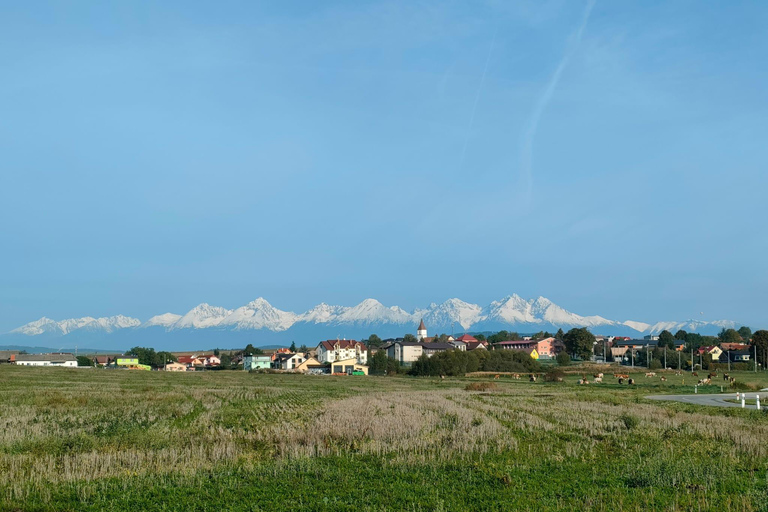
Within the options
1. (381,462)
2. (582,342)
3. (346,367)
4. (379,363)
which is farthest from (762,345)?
(381,462)

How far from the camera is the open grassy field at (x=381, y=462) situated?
1559 centimetres

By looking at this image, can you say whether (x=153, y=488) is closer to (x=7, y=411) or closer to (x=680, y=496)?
(x=680, y=496)

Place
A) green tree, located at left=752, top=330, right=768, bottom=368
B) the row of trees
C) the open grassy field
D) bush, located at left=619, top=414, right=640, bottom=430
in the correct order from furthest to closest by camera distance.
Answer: green tree, located at left=752, top=330, right=768, bottom=368 < the row of trees < bush, located at left=619, top=414, right=640, bottom=430 < the open grassy field

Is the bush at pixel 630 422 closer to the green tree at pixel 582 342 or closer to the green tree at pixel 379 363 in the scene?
the green tree at pixel 379 363

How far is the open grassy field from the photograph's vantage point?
614 inches

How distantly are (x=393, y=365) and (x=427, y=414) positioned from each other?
119 m

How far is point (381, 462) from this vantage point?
2009 centimetres

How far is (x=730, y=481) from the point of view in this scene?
17.7 metres

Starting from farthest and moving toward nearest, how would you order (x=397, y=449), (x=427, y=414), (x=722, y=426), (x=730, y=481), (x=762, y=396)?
(x=762, y=396) < (x=427, y=414) < (x=722, y=426) < (x=397, y=449) < (x=730, y=481)

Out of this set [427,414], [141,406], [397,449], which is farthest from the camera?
[141,406]

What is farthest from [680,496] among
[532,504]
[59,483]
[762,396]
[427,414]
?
[762,396]

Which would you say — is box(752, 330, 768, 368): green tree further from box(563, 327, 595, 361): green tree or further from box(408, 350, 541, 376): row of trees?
box(408, 350, 541, 376): row of trees

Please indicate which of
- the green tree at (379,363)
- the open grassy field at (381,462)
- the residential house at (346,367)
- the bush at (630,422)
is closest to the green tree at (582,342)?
the residential house at (346,367)

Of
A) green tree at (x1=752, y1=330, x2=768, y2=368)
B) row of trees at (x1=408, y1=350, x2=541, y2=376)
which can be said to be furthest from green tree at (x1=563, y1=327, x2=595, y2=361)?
row of trees at (x1=408, y1=350, x2=541, y2=376)
